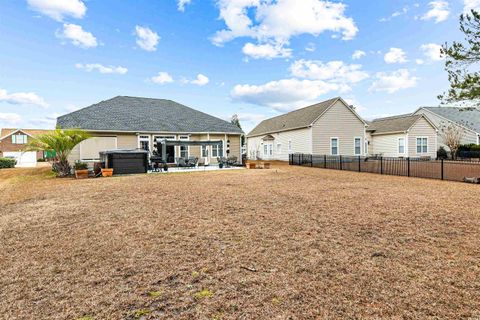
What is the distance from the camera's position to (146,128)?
2034 cm

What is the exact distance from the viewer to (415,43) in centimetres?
1686

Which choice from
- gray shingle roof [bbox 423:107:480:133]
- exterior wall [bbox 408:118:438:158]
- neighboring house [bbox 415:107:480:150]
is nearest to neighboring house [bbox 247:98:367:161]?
exterior wall [bbox 408:118:438:158]

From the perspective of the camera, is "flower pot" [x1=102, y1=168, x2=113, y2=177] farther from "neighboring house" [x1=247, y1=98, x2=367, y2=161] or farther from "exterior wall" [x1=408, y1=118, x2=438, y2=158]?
"exterior wall" [x1=408, y1=118, x2=438, y2=158]

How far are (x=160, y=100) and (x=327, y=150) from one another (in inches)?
668

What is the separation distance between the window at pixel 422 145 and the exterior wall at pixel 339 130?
251 inches

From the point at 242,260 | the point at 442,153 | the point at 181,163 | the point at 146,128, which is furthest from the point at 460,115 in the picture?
the point at 242,260

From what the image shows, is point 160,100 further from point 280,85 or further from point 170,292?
point 170,292

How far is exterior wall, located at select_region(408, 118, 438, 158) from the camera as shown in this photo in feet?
85.2

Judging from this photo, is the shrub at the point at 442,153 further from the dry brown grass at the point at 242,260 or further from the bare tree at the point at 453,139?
the dry brown grass at the point at 242,260

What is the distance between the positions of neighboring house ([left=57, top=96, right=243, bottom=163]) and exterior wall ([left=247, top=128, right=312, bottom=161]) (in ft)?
20.2

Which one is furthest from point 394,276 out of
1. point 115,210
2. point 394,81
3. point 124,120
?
point 394,81

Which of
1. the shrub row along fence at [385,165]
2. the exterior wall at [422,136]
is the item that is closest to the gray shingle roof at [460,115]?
the exterior wall at [422,136]

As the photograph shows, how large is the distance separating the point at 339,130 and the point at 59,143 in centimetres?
2174

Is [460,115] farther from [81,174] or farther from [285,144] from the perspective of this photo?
[81,174]
